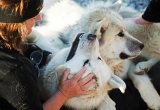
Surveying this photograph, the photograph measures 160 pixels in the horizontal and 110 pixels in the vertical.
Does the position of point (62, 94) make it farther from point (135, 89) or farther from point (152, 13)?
point (152, 13)

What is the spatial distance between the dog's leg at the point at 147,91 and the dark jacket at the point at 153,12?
40 cm

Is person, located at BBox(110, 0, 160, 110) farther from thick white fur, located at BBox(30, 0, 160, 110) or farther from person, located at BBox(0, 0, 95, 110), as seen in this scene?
person, located at BBox(0, 0, 95, 110)

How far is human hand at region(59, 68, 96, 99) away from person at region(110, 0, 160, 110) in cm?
55

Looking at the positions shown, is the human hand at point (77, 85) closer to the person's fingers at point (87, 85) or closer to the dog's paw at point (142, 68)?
the person's fingers at point (87, 85)

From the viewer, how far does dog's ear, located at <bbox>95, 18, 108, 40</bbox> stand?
7.58 feet

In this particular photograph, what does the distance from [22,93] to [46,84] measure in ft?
1.34

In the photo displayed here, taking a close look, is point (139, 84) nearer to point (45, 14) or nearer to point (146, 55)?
point (146, 55)

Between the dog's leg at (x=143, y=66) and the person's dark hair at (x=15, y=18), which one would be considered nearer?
the person's dark hair at (x=15, y=18)

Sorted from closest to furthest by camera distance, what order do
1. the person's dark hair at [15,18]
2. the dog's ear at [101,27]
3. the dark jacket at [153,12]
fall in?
the person's dark hair at [15,18] < the dog's ear at [101,27] < the dark jacket at [153,12]

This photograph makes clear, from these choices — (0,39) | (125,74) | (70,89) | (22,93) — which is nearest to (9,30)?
(0,39)

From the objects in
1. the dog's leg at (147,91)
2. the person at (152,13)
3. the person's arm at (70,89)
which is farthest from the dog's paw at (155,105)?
the person's arm at (70,89)

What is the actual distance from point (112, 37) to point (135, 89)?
40 centimetres

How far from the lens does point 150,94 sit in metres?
2.50

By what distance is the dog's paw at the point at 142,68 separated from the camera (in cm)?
260
